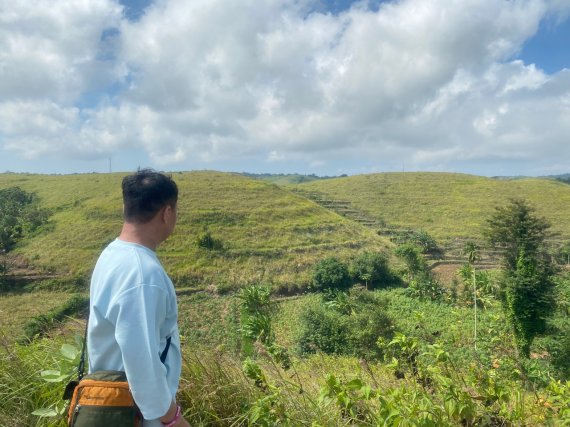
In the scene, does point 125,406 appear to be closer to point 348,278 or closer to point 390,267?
point 348,278

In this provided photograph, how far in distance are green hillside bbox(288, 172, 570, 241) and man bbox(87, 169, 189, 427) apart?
197ft

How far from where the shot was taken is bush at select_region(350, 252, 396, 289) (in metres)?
42.3

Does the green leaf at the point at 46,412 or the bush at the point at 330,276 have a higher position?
the green leaf at the point at 46,412

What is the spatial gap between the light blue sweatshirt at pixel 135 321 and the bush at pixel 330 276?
39.4 meters

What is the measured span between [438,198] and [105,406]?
273 ft

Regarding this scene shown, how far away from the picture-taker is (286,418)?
2279mm

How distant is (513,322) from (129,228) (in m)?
26.5

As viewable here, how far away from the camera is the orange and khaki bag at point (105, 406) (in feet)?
5.49

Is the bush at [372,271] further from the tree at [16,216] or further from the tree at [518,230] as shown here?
the tree at [16,216]

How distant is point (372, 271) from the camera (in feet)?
138

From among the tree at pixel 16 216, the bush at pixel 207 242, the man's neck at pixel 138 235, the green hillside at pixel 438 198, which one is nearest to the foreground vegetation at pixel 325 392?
the man's neck at pixel 138 235

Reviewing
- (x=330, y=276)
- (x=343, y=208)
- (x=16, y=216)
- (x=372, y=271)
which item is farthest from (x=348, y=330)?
(x=343, y=208)

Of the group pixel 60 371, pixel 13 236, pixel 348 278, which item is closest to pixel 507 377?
pixel 60 371

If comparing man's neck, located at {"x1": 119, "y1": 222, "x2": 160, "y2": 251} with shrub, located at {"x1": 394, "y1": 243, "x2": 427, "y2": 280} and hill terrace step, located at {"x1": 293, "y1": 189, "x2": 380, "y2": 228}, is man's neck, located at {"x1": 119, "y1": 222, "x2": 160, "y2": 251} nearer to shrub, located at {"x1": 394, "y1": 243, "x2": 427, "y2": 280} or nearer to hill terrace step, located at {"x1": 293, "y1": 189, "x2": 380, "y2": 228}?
shrub, located at {"x1": 394, "y1": 243, "x2": 427, "y2": 280}
